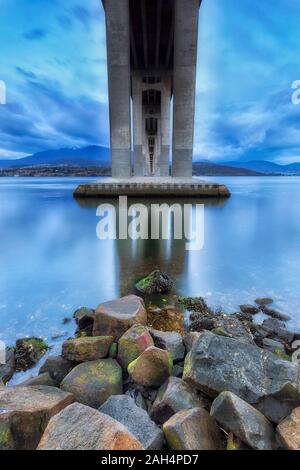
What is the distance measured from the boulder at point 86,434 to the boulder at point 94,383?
0.77 m

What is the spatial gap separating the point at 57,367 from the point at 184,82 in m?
25.8

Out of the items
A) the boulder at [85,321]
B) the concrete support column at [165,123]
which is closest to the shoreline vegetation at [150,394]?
the boulder at [85,321]

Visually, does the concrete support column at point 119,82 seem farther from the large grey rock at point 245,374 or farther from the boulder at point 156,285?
the large grey rock at point 245,374


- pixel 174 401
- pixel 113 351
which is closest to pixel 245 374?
pixel 174 401

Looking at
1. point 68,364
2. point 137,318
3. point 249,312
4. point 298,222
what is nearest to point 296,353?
point 249,312

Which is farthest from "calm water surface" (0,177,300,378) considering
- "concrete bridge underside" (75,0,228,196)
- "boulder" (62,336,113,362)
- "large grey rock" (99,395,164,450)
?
"concrete bridge underside" (75,0,228,196)

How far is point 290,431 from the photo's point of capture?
5.50 feet

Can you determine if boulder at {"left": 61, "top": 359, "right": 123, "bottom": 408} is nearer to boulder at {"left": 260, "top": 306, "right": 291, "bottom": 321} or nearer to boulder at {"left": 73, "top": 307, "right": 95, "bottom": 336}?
boulder at {"left": 73, "top": 307, "right": 95, "bottom": 336}

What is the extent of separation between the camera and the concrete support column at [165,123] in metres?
41.4

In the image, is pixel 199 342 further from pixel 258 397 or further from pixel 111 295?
pixel 111 295

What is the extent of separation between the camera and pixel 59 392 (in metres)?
2.24

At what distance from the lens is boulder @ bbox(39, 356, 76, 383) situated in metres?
2.79

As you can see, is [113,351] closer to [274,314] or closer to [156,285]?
[156,285]

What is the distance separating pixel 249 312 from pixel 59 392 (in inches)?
130
